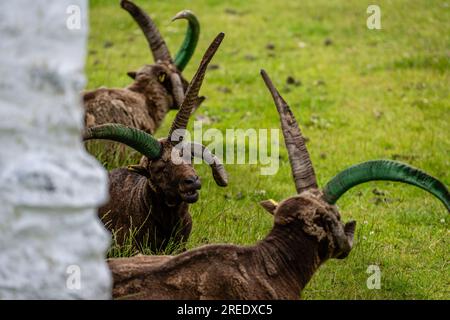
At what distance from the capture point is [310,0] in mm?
17047

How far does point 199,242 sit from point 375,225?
2.07 metres

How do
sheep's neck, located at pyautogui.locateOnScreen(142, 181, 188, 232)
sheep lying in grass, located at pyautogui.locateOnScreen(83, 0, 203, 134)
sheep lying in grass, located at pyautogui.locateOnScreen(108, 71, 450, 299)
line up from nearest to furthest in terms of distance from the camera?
sheep lying in grass, located at pyautogui.locateOnScreen(108, 71, 450, 299)
sheep's neck, located at pyautogui.locateOnScreen(142, 181, 188, 232)
sheep lying in grass, located at pyautogui.locateOnScreen(83, 0, 203, 134)

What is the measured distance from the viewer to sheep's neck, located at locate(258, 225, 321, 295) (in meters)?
5.44

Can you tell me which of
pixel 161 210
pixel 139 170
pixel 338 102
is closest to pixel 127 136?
pixel 139 170

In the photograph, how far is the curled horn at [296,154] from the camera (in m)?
5.71

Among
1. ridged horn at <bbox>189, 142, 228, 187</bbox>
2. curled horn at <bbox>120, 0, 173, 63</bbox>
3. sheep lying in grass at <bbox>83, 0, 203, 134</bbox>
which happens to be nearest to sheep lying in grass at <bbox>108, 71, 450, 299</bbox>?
ridged horn at <bbox>189, 142, 228, 187</bbox>

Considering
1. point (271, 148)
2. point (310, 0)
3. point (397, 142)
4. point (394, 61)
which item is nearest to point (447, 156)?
point (397, 142)

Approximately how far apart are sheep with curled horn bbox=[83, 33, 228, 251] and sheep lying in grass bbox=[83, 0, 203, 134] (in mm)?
1729

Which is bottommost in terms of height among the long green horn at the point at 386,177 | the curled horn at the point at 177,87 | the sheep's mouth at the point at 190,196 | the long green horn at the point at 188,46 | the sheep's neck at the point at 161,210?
the sheep's neck at the point at 161,210

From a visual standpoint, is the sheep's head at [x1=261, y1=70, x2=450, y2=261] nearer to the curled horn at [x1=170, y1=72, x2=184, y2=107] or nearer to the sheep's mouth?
the sheep's mouth

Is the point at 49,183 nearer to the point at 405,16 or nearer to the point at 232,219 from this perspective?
the point at 232,219

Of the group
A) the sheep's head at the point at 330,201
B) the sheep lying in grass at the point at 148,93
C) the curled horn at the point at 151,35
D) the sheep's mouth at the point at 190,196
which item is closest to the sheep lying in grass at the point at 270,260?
the sheep's head at the point at 330,201

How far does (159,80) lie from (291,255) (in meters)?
4.91

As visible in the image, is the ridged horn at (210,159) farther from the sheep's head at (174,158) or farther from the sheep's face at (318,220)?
the sheep's face at (318,220)
